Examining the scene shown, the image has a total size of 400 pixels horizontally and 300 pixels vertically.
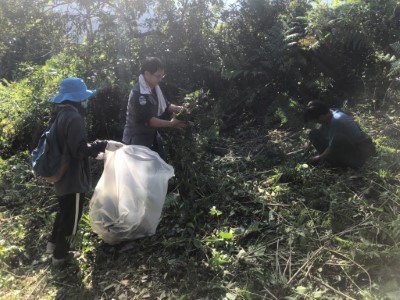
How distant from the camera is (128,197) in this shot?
3305 millimetres

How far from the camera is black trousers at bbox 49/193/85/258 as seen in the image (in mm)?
3420

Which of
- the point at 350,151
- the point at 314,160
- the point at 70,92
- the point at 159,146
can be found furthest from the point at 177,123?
the point at 350,151

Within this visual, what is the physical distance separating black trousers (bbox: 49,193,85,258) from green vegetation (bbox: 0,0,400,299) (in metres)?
0.11

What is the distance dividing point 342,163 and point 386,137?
896mm

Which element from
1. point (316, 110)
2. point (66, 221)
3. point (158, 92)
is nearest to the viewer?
point (66, 221)

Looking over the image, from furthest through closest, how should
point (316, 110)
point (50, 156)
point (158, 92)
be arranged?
point (158, 92), point (316, 110), point (50, 156)

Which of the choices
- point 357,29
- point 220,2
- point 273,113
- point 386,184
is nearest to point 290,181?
point 386,184

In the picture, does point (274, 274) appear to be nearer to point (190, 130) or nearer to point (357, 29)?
point (190, 130)

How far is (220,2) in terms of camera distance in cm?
698

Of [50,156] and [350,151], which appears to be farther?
[350,151]

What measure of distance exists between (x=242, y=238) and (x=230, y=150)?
6.21 ft

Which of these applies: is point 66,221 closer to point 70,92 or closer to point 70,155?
point 70,155

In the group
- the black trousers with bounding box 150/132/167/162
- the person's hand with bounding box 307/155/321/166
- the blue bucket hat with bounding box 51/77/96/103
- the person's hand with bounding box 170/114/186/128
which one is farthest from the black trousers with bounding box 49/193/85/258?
the person's hand with bounding box 307/155/321/166

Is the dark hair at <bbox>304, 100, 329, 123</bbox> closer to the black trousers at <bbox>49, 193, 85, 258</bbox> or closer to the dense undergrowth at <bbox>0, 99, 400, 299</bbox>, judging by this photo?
the dense undergrowth at <bbox>0, 99, 400, 299</bbox>
